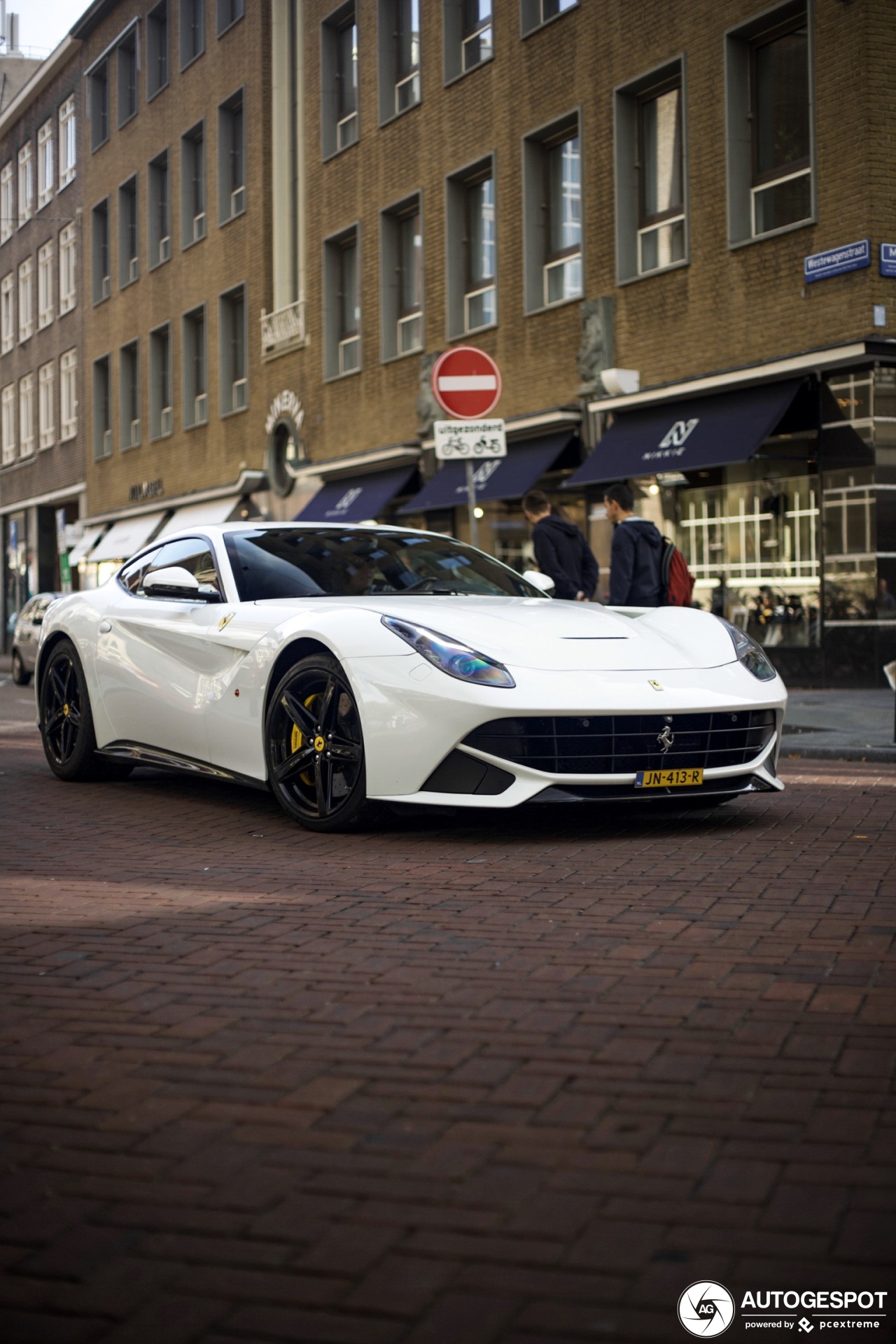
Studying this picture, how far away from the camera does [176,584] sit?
24.3ft

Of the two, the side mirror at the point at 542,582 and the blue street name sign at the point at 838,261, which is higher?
the blue street name sign at the point at 838,261

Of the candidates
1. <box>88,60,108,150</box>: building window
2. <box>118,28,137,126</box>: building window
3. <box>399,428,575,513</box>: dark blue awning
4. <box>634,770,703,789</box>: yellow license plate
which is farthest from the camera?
<box>88,60,108,150</box>: building window

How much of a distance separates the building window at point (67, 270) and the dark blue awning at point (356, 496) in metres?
18.7

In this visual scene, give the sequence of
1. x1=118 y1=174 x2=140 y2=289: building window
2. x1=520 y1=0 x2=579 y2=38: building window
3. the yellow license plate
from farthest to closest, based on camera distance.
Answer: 1. x1=118 y1=174 x2=140 y2=289: building window
2. x1=520 y1=0 x2=579 y2=38: building window
3. the yellow license plate

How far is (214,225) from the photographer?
33.1 m

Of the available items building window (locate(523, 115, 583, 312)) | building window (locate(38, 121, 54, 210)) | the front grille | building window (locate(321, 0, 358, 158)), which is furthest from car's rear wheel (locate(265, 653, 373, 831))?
building window (locate(38, 121, 54, 210))

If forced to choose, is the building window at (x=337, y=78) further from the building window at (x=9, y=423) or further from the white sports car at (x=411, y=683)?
the building window at (x=9, y=423)

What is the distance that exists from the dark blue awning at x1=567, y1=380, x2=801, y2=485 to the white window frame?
30.4m

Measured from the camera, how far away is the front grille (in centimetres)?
599

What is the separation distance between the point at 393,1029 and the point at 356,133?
1002 inches

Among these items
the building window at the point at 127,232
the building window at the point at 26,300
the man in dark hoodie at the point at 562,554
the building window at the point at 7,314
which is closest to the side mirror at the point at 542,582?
the man in dark hoodie at the point at 562,554

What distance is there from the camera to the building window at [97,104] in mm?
40500

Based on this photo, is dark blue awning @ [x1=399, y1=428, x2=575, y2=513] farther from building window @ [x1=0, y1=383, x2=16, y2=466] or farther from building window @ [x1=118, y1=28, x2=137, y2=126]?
building window @ [x1=0, y1=383, x2=16, y2=466]

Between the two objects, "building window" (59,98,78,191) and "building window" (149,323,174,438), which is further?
"building window" (59,98,78,191)
